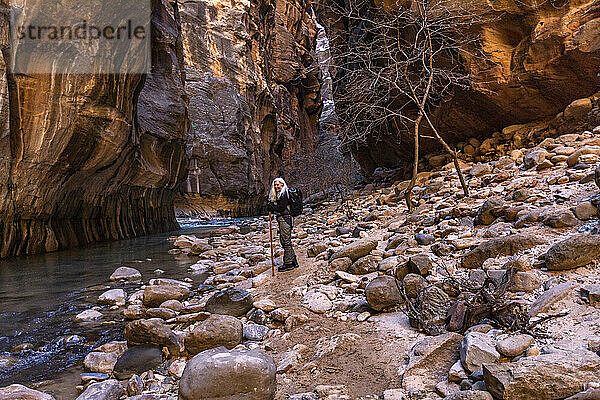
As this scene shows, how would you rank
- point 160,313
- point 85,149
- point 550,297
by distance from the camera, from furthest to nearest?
point 85,149, point 160,313, point 550,297

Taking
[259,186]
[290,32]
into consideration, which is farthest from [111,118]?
[290,32]

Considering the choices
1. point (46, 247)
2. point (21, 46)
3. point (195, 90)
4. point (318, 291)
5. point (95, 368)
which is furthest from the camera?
point (195, 90)

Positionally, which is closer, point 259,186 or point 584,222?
point 584,222

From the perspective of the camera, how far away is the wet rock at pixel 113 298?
5.10 metres

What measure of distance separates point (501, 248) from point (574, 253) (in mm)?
731

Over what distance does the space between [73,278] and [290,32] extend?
141 ft

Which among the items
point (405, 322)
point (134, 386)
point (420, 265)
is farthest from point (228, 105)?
point (134, 386)

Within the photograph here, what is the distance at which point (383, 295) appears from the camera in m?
3.48

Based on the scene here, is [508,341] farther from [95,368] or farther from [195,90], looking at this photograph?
[195,90]

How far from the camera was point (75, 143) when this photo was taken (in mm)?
10898

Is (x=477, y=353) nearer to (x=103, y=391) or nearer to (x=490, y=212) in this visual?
(x=103, y=391)

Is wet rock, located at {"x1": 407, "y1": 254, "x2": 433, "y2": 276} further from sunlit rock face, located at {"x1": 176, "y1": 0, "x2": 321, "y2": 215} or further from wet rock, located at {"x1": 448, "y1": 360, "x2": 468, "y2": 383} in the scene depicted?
sunlit rock face, located at {"x1": 176, "y1": 0, "x2": 321, "y2": 215}

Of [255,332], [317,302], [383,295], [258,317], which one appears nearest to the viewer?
[383,295]

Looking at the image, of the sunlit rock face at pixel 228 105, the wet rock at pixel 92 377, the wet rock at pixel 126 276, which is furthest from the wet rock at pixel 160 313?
the sunlit rock face at pixel 228 105
